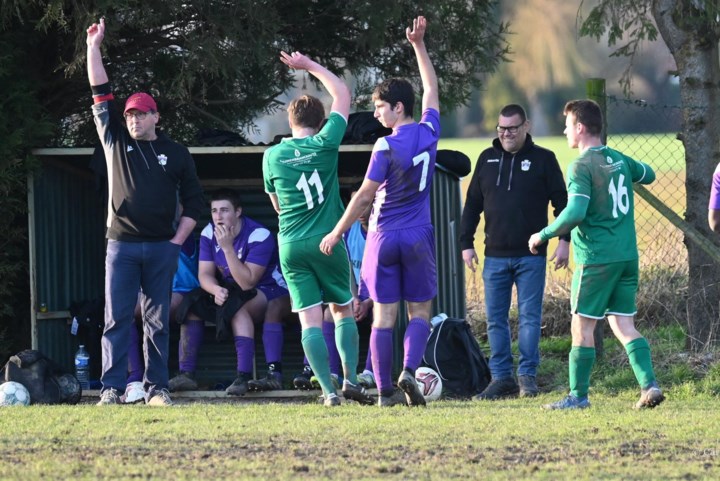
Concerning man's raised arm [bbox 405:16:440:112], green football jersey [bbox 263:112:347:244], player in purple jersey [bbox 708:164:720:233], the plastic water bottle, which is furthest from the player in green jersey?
the plastic water bottle

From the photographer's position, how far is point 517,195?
949 centimetres

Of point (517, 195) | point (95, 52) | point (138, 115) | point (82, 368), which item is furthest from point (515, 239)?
point (82, 368)

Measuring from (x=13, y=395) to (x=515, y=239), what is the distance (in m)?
3.80

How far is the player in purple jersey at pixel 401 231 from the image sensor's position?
316 inches

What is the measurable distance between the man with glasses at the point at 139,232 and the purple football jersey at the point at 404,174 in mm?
1768

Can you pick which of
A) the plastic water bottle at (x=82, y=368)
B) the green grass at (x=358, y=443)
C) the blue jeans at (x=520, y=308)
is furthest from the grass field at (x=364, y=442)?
the plastic water bottle at (x=82, y=368)

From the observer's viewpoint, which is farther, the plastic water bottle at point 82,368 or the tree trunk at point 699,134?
the tree trunk at point 699,134

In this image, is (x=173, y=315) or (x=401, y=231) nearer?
(x=401, y=231)

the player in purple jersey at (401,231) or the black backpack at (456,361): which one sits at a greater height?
the player in purple jersey at (401,231)

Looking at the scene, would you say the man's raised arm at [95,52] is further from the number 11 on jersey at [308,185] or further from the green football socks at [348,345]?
the green football socks at [348,345]

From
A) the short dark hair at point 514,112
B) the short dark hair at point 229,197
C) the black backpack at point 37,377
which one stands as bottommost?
the black backpack at point 37,377

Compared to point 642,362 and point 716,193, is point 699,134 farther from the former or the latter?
point 642,362

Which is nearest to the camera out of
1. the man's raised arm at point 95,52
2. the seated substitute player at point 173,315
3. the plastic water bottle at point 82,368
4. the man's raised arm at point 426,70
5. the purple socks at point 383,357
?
the purple socks at point 383,357

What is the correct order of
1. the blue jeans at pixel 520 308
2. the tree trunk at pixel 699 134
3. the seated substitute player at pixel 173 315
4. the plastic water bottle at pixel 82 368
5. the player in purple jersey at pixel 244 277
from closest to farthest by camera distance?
the blue jeans at pixel 520 308 → the seated substitute player at pixel 173 315 → the player in purple jersey at pixel 244 277 → the plastic water bottle at pixel 82 368 → the tree trunk at pixel 699 134
